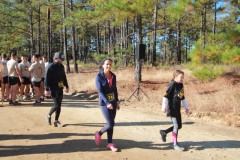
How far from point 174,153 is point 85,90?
10.8 meters

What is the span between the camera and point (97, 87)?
6.21m

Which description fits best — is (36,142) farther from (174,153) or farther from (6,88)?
(6,88)

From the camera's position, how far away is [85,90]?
1659 cm

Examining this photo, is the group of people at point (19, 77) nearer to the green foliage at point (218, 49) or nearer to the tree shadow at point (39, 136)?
the tree shadow at point (39, 136)

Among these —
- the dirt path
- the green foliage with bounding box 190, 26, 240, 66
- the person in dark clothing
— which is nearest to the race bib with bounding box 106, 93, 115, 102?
the person in dark clothing

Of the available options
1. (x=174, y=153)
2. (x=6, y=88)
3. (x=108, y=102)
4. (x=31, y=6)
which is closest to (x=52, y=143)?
(x=108, y=102)

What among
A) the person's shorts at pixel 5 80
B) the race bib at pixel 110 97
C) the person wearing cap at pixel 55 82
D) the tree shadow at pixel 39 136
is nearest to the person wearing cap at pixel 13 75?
the person's shorts at pixel 5 80

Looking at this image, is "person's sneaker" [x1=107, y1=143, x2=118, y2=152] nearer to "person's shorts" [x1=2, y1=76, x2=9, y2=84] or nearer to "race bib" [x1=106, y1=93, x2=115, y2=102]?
"race bib" [x1=106, y1=93, x2=115, y2=102]

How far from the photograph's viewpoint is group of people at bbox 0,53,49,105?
12117 millimetres

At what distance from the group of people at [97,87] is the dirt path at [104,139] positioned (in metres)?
0.34

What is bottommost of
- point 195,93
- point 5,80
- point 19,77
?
point 195,93

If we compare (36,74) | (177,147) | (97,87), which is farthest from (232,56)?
(36,74)

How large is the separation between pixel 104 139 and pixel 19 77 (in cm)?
647

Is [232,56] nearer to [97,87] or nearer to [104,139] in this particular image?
[104,139]
